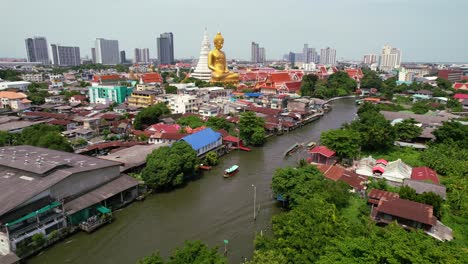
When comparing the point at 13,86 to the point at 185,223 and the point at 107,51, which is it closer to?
the point at 185,223

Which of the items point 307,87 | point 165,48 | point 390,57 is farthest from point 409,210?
point 165,48

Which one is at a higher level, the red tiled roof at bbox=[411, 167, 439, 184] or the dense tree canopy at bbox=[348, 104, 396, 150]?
the dense tree canopy at bbox=[348, 104, 396, 150]

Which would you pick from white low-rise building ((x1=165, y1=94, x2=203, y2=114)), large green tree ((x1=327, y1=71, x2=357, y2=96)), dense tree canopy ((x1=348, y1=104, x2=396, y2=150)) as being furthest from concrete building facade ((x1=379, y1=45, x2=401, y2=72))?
dense tree canopy ((x1=348, y1=104, x2=396, y2=150))

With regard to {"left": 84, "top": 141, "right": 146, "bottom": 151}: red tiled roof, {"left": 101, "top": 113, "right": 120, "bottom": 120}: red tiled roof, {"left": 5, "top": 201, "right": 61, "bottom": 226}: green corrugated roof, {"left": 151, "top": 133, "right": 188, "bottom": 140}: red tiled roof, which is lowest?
{"left": 84, "top": 141, "right": 146, "bottom": 151}: red tiled roof

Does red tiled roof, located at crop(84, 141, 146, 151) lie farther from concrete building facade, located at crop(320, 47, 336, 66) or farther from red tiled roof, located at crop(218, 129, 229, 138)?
concrete building facade, located at crop(320, 47, 336, 66)

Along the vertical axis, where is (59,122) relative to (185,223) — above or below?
above

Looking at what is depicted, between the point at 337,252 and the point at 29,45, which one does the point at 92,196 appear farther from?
the point at 29,45
